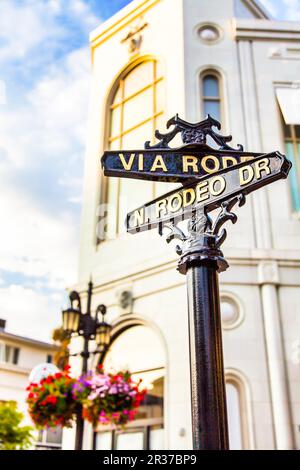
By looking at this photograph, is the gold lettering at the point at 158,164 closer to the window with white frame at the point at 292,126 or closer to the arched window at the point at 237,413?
the arched window at the point at 237,413

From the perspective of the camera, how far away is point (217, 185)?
3385 millimetres

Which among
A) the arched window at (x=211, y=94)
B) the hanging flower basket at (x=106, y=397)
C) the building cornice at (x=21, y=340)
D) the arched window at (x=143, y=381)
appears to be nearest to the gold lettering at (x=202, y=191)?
the hanging flower basket at (x=106, y=397)

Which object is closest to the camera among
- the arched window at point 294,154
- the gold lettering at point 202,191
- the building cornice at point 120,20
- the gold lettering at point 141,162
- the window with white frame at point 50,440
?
the gold lettering at point 202,191

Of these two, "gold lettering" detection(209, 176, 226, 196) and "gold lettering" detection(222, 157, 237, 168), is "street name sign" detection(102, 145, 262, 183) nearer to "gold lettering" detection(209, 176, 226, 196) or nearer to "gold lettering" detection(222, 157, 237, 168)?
"gold lettering" detection(222, 157, 237, 168)

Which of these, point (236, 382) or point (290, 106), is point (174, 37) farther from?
point (236, 382)

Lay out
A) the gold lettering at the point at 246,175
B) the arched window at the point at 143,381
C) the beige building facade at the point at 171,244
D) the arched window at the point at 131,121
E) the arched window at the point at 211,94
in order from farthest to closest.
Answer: the arched window at the point at 131,121, the arched window at the point at 211,94, the arched window at the point at 143,381, the beige building facade at the point at 171,244, the gold lettering at the point at 246,175

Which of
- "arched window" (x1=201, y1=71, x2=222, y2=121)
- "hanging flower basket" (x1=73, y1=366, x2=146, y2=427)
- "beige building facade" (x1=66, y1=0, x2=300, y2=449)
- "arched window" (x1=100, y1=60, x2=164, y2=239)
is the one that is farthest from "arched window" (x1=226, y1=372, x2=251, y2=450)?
"arched window" (x1=201, y1=71, x2=222, y2=121)

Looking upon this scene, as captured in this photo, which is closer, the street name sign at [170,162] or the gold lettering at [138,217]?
the street name sign at [170,162]

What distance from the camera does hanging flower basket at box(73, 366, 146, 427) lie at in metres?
7.79

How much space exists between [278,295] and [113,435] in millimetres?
5320

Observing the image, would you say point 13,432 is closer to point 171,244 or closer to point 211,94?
point 171,244

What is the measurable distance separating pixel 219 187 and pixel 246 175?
0.65ft

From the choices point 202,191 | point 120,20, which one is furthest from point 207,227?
point 120,20

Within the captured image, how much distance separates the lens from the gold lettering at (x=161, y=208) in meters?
3.68
